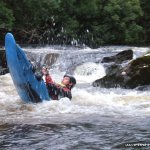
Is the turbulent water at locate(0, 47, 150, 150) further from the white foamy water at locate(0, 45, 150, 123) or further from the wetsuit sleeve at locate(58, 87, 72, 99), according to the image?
the wetsuit sleeve at locate(58, 87, 72, 99)

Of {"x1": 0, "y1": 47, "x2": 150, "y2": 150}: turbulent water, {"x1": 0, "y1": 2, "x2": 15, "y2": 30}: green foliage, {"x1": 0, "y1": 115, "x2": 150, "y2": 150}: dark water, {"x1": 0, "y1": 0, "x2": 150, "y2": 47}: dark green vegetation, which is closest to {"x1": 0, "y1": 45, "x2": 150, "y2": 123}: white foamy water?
{"x1": 0, "y1": 47, "x2": 150, "y2": 150}: turbulent water

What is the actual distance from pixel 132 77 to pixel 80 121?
4.10 m

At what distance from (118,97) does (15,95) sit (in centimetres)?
206

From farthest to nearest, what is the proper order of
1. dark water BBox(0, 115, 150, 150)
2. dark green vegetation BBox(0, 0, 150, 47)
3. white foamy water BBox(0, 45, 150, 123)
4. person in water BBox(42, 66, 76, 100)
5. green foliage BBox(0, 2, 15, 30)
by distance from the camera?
dark green vegetation BBox(0, 0, 150, 47) → green foliage BBox(0, 2, 15, 30) → person in water BBox(42, 66, 76, 100) → white foamy water BBox(0, 45, 150, 123) → dark water BBox(0, 115, 150, 150)

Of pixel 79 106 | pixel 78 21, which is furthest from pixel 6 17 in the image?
pixel 79 106

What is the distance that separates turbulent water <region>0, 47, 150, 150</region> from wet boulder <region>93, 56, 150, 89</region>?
12.7 inches

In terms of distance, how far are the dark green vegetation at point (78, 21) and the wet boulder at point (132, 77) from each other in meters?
10.9

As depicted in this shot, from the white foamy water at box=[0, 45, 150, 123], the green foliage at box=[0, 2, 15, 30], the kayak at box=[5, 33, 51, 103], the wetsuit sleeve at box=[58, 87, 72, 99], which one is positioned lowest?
the white foamy water at box=[0, 45, 150, 123]

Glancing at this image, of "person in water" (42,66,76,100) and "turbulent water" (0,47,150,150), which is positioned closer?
"turbulent water" (0,47,150,150)

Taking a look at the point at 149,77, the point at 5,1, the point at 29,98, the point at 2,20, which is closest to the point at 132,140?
the point at 29,98

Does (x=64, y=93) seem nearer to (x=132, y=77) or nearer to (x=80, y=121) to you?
(x=80, y=121)

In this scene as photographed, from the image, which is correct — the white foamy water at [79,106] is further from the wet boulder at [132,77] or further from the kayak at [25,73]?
the wet boulder at [132,77]

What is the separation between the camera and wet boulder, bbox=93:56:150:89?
1049 cm

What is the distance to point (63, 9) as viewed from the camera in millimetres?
23938
